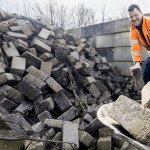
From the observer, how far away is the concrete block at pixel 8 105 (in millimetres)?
2904

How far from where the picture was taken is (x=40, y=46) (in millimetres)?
4266

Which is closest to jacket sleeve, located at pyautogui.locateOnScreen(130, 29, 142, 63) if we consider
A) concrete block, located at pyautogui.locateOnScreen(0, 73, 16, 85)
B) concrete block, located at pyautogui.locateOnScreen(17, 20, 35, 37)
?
concrete block, located at pyautogui.locateOnScreen(0, 73, 16, 85)

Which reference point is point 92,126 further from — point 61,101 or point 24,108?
point 24,108

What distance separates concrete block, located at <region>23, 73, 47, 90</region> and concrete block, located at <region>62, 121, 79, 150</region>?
1.19 metres

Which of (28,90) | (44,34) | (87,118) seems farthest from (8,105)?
(44,34)

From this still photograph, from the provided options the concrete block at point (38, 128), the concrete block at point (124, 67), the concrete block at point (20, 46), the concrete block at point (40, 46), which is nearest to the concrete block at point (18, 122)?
the concrete block at point (38, 128)

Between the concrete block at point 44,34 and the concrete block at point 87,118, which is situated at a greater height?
the concrete block at point 44,34

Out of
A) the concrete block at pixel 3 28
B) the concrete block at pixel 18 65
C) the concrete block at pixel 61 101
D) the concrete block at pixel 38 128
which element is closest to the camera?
the concrete block at pixel 38 128

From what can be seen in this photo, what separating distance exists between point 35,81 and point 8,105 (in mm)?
786

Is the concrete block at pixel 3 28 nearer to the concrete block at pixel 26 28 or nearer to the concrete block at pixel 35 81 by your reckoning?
the concrete block at pixel 26 28

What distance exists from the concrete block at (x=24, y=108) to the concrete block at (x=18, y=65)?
2.78 ft

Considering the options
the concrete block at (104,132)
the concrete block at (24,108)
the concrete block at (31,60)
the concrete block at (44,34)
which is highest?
the concrete block at (44,34)

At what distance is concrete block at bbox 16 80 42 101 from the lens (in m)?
3.13

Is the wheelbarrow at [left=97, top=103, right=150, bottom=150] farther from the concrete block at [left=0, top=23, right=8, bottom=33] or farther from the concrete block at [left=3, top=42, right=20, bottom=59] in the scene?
the concrete block at [left=0, top=23, right=8, bottom=33]
